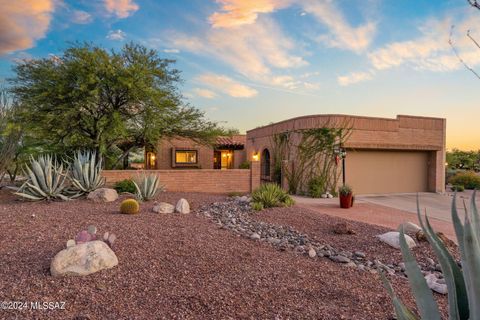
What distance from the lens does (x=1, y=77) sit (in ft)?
37.9

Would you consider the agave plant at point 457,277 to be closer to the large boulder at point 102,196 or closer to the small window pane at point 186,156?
Answer: the large boulder at point 102,196

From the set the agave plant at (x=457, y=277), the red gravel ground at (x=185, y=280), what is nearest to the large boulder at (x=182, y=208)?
the red gravel ground at (x=185, y=280)

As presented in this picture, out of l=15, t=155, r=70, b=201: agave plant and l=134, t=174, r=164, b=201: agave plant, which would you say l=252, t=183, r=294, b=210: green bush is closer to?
l=134, t=174, r=164, b=201: agave plant

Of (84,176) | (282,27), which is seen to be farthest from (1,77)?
(282,27)

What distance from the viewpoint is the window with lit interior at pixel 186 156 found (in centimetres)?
2150

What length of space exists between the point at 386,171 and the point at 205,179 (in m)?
9.46

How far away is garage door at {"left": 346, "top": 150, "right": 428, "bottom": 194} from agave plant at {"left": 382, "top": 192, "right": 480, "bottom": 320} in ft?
42.8

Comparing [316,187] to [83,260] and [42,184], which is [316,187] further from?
[83,260]

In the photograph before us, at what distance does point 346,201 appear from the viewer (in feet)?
32.7

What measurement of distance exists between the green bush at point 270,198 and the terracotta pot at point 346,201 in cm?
224

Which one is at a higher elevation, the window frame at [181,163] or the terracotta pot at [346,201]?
the window frame at [181,163]

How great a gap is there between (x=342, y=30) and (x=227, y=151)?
15.8 meters

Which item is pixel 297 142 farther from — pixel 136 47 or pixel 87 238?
pixel 87 238

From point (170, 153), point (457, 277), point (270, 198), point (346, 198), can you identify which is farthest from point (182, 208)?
point (170, 153)
